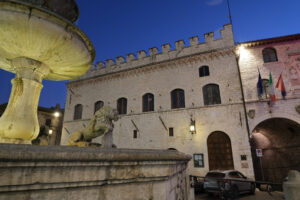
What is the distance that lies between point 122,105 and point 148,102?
2771 mm

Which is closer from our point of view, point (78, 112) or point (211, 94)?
point (211, 94)

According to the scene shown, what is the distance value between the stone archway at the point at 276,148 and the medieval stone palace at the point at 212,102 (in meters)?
0.08

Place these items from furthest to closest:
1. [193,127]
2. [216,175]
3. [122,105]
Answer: [122,105], [193,127], [216,175]

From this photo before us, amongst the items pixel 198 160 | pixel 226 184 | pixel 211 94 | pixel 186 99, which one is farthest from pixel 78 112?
pixel 226 184

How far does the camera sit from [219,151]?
12.7 metres

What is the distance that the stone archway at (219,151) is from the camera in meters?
12.2

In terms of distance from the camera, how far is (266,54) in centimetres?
1345

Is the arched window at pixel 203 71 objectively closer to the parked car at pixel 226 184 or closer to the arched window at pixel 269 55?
the arched window at pixel 269 55

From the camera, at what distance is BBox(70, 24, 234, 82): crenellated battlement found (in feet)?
47.2

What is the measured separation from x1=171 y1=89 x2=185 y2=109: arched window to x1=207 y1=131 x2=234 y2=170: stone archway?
3407mm

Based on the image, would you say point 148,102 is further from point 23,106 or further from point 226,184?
point 23,106

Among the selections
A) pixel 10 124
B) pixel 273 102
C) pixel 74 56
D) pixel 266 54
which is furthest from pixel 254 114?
pixel 10 124

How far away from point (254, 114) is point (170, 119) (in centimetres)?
607

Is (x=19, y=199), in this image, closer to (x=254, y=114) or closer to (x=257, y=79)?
(x=254, y=114)
